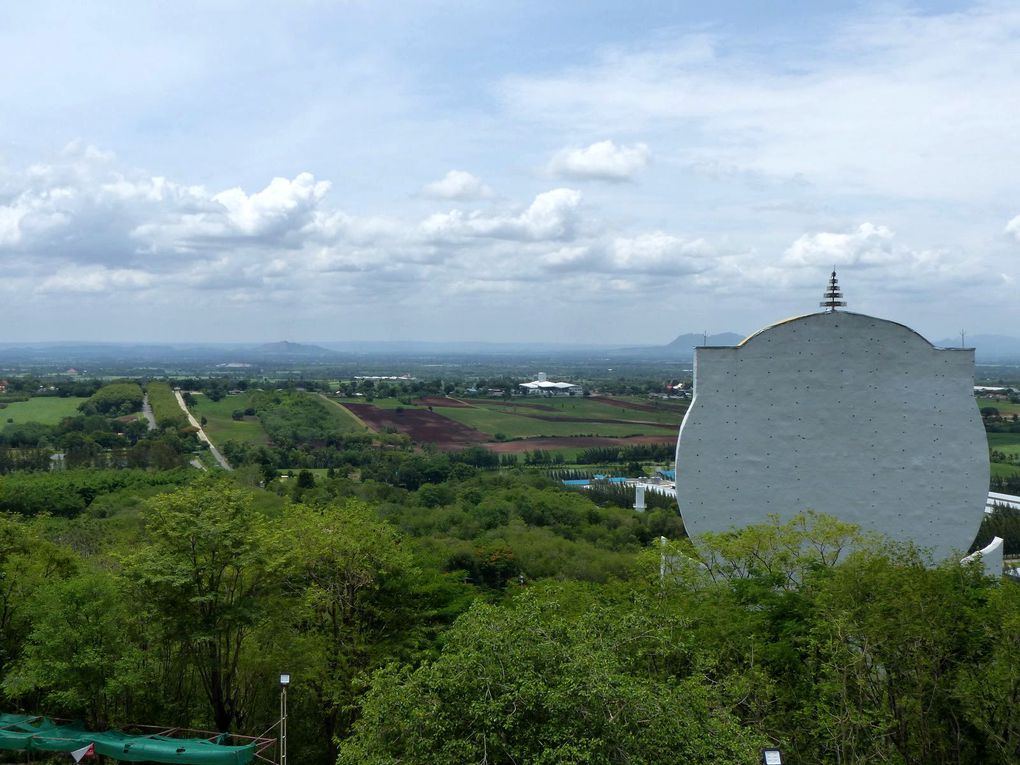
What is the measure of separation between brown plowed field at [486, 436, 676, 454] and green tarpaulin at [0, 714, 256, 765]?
105 meters

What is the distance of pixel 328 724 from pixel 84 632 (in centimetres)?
797

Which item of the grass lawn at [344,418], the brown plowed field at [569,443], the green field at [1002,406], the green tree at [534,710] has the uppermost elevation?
the green tree at [534,710]

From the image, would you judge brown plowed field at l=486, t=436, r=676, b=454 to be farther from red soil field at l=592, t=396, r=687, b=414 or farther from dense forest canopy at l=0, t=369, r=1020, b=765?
dense forest canopy at l=0, t=369, r=1020, b=765

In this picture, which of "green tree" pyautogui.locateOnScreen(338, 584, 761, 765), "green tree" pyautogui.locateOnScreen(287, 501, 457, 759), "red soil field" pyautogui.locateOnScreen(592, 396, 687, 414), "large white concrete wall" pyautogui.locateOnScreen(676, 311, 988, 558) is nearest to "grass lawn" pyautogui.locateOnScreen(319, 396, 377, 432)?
"red soil field" pyautogui.locateOnScreen(592, 396, 687, 414)

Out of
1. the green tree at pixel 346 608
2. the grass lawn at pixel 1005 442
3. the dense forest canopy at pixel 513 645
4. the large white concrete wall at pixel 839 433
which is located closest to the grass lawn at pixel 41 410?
the dense forest canopy at pixel 513 645

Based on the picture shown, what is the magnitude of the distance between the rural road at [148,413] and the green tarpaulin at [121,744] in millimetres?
125753

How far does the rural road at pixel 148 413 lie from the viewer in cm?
14712

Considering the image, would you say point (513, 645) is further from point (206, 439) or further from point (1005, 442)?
point (206, 439)

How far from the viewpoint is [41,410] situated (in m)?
163

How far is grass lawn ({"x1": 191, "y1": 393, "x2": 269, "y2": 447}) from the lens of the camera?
13325 centimetres

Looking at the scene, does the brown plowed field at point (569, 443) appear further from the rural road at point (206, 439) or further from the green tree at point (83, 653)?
the green tree at point (83, 653)

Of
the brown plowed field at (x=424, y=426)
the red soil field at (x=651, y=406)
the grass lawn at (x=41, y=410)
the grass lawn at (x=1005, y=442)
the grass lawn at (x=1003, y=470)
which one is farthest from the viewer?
the red soil field at (x=651, y=406)

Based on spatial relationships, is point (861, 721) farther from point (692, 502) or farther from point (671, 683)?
point (692, 502)

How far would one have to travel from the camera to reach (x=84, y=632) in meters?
22.6
